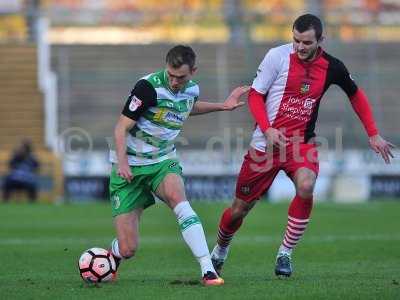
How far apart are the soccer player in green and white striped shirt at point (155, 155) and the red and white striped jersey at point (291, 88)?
425mm

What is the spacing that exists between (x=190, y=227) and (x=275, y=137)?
108 cm

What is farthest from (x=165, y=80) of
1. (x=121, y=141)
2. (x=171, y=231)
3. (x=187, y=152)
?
(x=187, y=152)

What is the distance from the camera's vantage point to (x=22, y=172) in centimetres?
2550

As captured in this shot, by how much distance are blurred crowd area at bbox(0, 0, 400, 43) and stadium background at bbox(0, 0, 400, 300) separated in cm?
4

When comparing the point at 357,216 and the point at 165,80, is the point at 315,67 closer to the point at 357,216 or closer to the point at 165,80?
the point at 165,80

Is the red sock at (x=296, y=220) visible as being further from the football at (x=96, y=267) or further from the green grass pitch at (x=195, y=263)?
the football at (x=96, y=267)

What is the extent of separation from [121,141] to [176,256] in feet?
13.2

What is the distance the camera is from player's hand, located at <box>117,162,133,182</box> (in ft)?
29.9

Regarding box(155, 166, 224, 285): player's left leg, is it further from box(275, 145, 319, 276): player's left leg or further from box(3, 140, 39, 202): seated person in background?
box(3, 140, 39, 202): seated person in background

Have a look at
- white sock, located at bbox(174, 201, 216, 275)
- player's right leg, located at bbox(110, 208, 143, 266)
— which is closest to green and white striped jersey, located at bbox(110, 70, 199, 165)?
player's right leg, located at bbox(110, 208, 143, 266)

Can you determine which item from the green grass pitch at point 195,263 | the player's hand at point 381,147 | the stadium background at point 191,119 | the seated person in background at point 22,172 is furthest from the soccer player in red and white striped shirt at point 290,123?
the seated person in background at point 22,172

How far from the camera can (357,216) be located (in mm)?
20844

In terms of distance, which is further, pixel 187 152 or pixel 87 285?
pixel 187 152

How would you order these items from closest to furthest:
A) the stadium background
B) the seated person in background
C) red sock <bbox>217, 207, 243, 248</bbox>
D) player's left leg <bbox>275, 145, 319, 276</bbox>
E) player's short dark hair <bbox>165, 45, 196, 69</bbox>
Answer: player's short dark hair <bbox>165, 45, 196, 69</bbox> < player's left leg <bbox>275, 145, 319, 276</bbox> < red sock <bbox>217, 207, 243, 248</bbox> < the stadium background < the seated person in background
